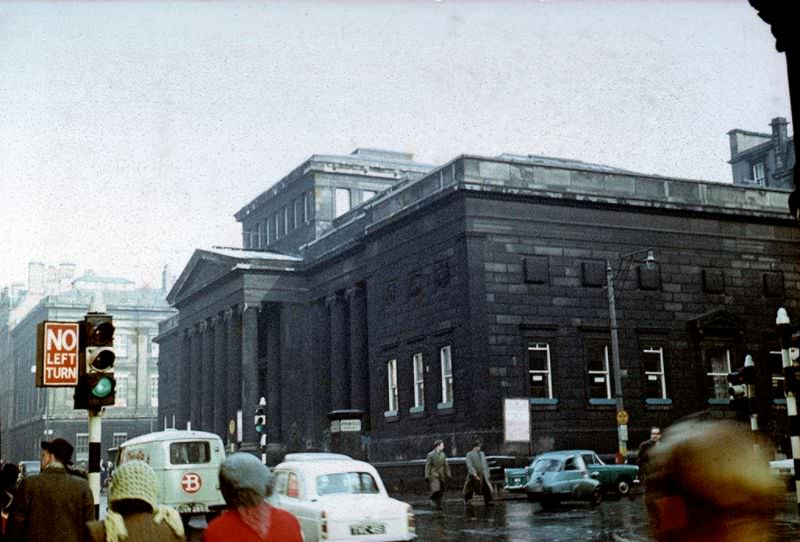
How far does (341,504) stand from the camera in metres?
14.3

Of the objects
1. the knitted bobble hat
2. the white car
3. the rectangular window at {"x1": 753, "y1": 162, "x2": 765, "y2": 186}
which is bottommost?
the white car

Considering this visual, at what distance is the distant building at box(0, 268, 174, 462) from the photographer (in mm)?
95188

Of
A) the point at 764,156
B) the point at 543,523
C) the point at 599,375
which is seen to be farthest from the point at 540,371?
the point at 764,156

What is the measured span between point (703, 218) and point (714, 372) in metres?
6.78

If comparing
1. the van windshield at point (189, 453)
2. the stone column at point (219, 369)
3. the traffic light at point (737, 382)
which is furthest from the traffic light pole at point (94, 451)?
the stone column at point (219, 369)

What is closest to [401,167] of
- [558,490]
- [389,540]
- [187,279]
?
[187,279]

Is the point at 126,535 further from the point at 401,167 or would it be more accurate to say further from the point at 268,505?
the point at 401,167

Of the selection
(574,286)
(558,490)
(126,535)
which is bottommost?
(558,490)

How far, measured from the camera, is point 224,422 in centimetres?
6253

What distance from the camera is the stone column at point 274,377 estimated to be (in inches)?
2253

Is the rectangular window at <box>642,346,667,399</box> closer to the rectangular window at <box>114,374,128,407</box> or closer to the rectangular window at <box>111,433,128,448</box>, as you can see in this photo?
the rectangular window at <box>111,433,128,448</box>

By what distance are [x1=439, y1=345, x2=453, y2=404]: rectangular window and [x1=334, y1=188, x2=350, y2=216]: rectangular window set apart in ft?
79.3

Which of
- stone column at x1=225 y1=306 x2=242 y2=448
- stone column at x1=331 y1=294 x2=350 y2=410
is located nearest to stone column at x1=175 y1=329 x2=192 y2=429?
stone column at x1=225 y1=306 x2=242 y2=448

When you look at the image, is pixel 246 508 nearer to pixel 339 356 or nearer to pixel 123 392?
pixel 339 356
